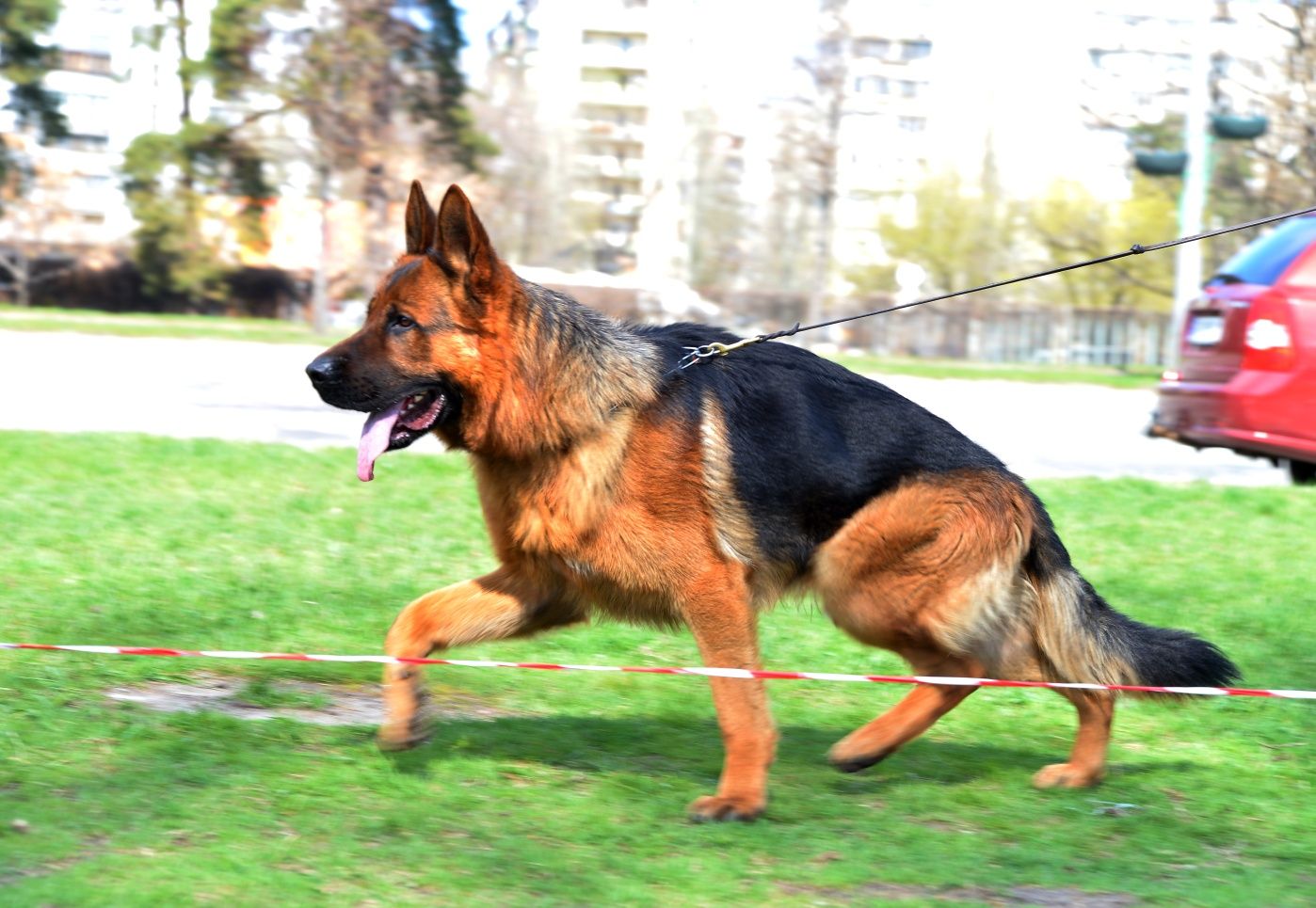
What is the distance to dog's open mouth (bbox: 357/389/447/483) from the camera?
4.62 m

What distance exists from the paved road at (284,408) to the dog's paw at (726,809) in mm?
6578

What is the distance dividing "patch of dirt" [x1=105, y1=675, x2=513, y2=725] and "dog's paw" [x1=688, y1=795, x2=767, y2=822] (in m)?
1.17

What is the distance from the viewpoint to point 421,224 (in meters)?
4.71

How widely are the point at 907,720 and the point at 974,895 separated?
1056 mm

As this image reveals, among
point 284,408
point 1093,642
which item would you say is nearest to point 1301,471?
point 1093,642

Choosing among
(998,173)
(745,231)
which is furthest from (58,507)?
(745,231)

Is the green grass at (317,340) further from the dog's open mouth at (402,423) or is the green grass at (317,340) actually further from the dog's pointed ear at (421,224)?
the dog's open mouth at (402,423)

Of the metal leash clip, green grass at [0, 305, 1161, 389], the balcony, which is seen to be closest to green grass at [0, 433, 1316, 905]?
the metal leash clip

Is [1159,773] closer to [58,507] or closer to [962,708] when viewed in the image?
[962,708]

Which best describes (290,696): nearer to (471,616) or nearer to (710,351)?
(471,616)

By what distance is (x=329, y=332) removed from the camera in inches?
1427

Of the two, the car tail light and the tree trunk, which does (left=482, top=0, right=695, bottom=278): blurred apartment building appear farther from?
the car tail light

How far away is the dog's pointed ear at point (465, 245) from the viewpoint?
14.9ft

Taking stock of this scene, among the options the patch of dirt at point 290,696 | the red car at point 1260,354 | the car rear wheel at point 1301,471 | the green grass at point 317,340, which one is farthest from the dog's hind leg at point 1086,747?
the green grass at point 317,340
